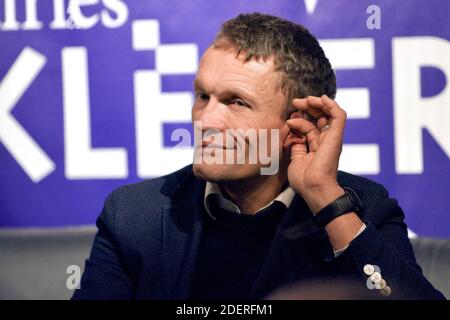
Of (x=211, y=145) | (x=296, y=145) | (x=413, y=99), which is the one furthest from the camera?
(x=413, y=99)

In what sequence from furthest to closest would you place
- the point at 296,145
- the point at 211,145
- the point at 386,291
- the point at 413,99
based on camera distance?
the point at 413,99 → the point at 296,145 → the point at 211,145 → the point at 386,291

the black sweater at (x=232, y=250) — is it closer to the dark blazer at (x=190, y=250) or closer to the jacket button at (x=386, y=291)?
the dark blazer at (x=190, y=250)

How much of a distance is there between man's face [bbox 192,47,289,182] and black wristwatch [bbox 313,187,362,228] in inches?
8.0

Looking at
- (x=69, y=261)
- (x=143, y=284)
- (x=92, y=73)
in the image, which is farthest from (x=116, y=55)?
(x=143, y=284)

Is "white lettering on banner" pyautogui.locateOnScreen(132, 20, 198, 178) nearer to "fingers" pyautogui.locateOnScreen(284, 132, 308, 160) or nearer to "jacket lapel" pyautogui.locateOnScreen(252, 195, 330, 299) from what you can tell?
"fingers" pyautogui.locateOnScreen(284, 132, 308, 160)

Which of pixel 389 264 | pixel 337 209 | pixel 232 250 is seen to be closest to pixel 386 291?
pixel 389 264

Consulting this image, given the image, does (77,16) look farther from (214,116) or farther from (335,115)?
(335,115)

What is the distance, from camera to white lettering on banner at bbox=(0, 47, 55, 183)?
2.39 meters

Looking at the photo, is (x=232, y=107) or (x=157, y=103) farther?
(x=157, y=103)

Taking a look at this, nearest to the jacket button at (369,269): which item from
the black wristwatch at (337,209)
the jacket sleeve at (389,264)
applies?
the jacket sleeve at (389,264)

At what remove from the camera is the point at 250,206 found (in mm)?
1854

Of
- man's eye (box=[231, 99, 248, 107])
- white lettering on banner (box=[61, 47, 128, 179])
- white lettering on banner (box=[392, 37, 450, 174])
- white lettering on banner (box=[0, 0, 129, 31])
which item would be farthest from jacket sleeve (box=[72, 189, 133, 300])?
white lettering on banner (box=[392, 37, 450, 174])

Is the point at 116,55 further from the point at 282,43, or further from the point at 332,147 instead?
the point at 332,147

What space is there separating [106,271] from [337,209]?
520mm
